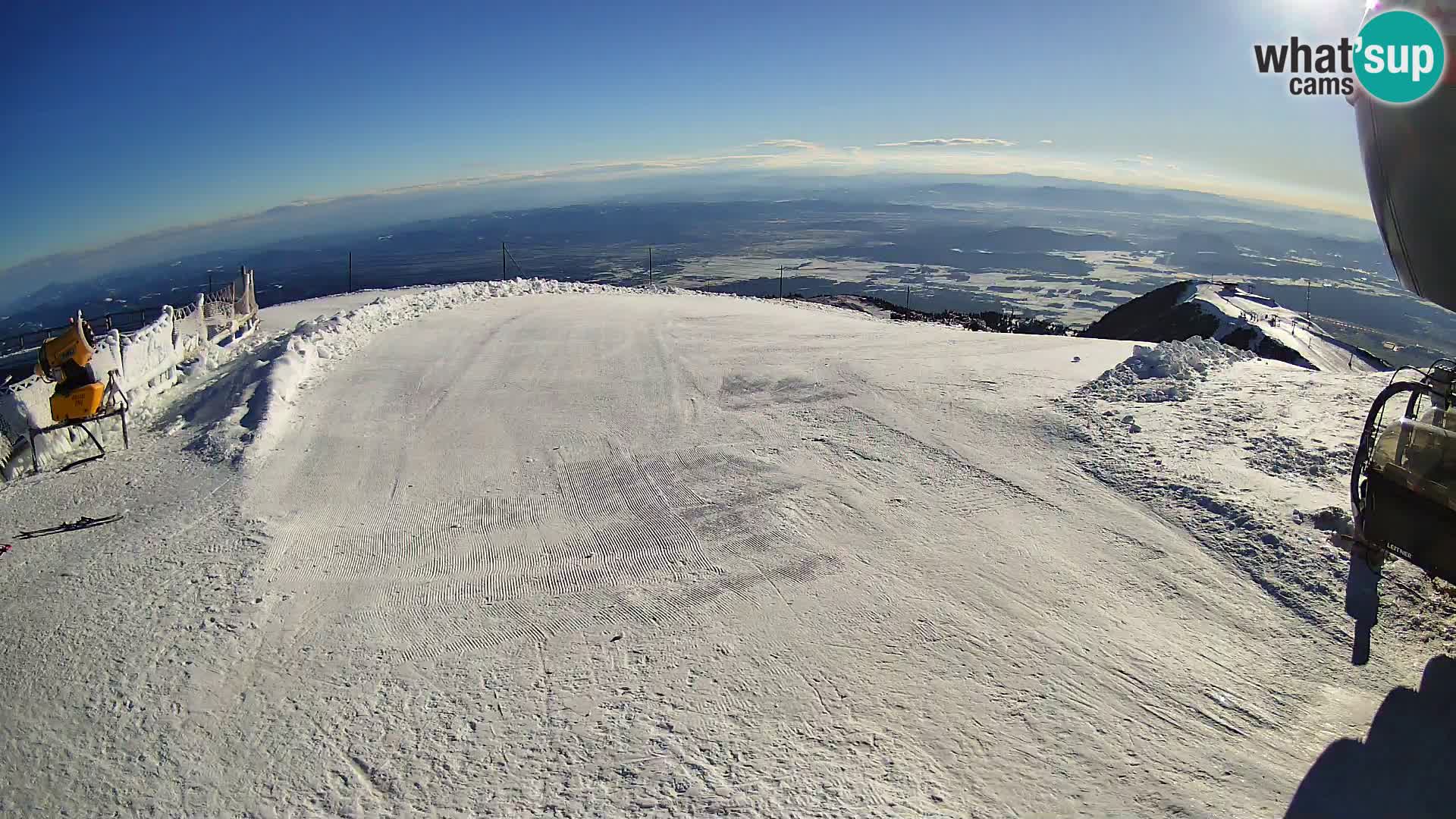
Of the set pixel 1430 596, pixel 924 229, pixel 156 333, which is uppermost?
pixel 924 229

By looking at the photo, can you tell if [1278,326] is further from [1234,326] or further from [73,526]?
[73,526]

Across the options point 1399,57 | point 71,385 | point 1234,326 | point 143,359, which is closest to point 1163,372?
point 1399,57

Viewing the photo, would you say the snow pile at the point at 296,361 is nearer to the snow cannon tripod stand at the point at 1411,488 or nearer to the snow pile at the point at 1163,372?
the snow cannon tripod stand at the point at 1411,488

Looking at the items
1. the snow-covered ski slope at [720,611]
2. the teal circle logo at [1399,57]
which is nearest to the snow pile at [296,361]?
the snow-covered ski slope at [720,611]

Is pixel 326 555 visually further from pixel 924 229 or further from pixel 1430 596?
pixel 924 229

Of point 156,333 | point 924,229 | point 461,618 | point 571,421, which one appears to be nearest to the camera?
point 461,618

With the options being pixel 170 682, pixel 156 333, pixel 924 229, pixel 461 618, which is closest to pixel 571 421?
pixel 461 618

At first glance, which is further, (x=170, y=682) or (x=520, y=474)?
(x=520, y=474)
